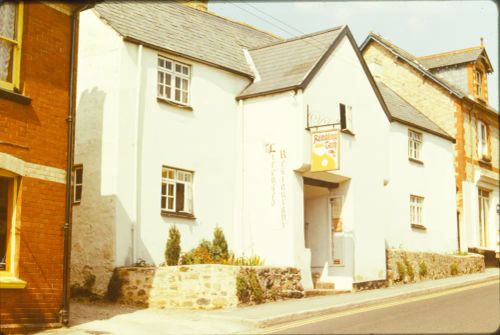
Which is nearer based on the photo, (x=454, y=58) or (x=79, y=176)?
(x=79, y=176)

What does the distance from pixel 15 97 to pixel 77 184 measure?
620 centimetres

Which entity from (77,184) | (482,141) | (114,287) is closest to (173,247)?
(114,287)

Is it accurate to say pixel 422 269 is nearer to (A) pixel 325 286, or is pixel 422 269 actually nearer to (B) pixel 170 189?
(A) pixel 325 286

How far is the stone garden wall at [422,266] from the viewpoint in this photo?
73.7ft

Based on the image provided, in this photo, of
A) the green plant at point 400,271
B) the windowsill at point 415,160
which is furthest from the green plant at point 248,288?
the windowsill at point 415,160

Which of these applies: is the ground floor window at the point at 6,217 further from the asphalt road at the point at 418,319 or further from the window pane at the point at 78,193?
the window pane at the point at 78,193

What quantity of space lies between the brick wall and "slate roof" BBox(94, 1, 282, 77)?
13.6 feet

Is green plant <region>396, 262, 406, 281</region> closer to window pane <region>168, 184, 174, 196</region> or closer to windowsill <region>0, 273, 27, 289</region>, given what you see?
window pane <region>168, 184, 174, 196</region>

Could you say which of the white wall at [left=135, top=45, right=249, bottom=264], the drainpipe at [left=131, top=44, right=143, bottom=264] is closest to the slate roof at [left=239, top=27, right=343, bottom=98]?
the white wall at [left=135, top=45, right=249, bottom=264]

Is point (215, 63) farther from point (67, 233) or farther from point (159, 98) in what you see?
point (67, 233)

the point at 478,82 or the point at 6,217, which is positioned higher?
the point at 478,82

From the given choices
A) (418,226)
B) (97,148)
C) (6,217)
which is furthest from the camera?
(418,226)

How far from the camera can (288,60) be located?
21.2 m

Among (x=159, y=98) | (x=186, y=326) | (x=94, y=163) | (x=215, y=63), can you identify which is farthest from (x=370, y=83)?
(x=186, y=326)
